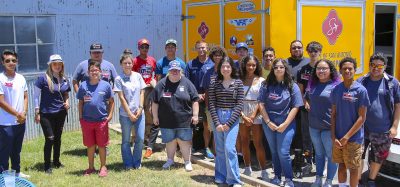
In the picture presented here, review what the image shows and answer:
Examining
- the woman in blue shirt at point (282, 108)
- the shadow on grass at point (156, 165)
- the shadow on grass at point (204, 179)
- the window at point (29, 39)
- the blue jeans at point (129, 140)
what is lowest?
the shadow on grass at point (204, 179)

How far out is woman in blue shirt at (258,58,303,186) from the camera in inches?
210

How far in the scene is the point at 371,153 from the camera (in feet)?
17.5

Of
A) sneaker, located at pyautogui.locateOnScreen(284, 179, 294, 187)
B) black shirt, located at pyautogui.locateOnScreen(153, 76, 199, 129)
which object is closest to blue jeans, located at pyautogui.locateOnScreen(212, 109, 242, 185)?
sneaker, located at pyautogui.locateOnScreen(284, 179, 294, 187)

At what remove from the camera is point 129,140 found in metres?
6.36

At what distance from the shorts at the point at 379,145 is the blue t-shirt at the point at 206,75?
2158mm

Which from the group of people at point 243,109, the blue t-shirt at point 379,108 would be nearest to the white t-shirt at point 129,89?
the group of people at point 243,109

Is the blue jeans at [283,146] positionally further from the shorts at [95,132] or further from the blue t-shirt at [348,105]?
the shorts at [95,132]

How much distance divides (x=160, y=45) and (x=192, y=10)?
113 inches

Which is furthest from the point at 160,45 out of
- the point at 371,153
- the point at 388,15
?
the point at 371,153

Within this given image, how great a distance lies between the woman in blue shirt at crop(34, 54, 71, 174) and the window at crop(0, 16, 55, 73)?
3.53 meters

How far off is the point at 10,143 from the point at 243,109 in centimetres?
302

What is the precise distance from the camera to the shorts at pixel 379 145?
5164mm

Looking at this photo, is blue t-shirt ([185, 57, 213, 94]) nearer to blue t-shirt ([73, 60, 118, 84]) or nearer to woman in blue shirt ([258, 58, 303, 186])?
blue t-shirt ([73, 60, 118, 84])

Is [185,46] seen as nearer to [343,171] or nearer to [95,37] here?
[95,37]
